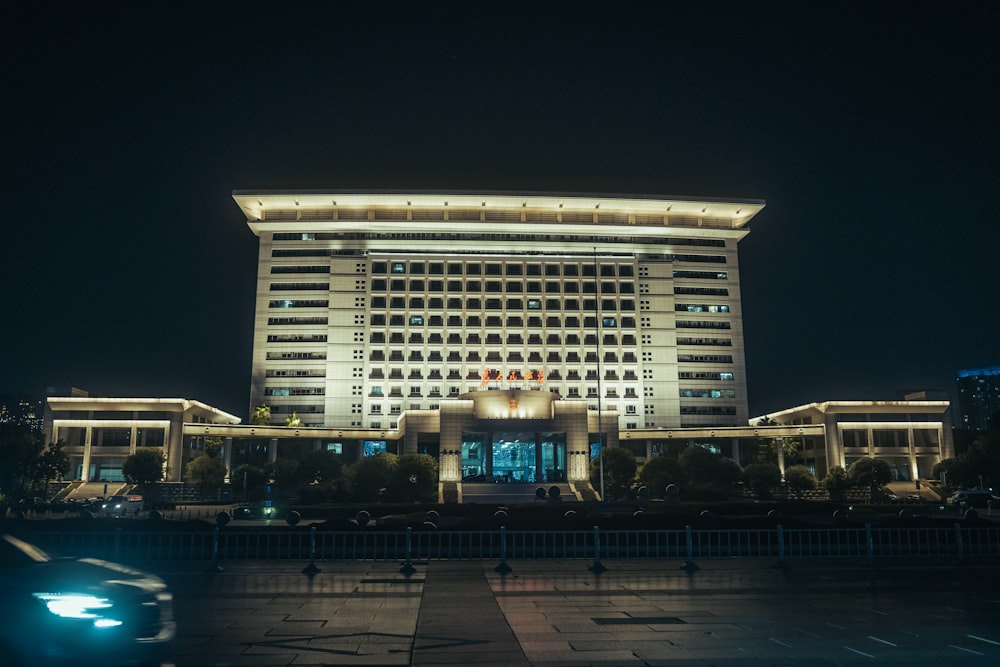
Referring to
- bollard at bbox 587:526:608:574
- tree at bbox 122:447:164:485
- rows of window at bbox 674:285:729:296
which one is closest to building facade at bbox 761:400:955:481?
rows of window at bbox 674:285:729:296

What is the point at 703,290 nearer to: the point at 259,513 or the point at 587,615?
the point at 259,513

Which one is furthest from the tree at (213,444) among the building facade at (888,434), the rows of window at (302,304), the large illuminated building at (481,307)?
the building facade at (888,434)

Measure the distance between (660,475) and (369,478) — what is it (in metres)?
26.9

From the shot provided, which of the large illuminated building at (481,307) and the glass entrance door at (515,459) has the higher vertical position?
the large illuminated building at (481,307)

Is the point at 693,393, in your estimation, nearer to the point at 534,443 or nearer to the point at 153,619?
the point at 534,443

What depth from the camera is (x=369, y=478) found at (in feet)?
225

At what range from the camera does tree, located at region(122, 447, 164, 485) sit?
279ft

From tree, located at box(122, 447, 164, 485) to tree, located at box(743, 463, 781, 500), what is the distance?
212 ft

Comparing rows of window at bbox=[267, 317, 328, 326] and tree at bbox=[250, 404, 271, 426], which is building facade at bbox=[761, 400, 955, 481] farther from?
tree at bbox=[250, 404, 271, 426]

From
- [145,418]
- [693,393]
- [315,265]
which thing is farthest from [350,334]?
[693,393]

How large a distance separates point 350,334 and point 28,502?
6203 centimetres

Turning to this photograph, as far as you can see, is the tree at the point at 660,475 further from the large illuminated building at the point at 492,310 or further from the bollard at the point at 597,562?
the bollard at the point at 597,562

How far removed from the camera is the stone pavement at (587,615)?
1249cm

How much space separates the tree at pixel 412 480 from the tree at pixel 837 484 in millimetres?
40494
